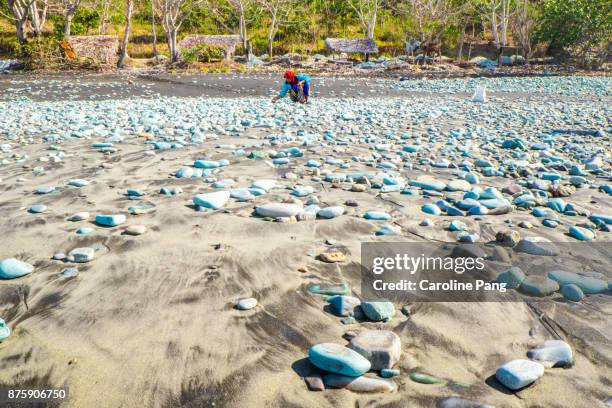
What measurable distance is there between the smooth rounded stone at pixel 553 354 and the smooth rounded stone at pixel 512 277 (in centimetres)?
45

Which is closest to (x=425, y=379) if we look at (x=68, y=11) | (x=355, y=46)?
(x=68, y=11)

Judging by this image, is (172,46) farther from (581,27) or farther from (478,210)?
(478,210)

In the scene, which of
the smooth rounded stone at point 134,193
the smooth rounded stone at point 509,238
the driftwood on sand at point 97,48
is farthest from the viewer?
the driftwood on sand at point 97,48

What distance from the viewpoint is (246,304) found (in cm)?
174

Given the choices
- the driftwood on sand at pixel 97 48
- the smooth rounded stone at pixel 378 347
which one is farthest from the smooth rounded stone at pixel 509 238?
the driftwood on sand at pixel 97 48

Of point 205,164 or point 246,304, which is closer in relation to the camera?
point 246,304

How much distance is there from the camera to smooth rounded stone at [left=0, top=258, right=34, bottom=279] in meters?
1.93

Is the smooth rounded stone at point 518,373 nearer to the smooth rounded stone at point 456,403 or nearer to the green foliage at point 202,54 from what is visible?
the smooth rounded stone at point 456,403

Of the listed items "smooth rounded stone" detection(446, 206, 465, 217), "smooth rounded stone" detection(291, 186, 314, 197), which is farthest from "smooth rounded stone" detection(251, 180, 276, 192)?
"smooth rounded stone" detection(446, 206, 465, 217)

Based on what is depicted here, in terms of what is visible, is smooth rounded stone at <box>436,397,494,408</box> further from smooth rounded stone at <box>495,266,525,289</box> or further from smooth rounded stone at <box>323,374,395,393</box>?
smooth rounded stone at <box>495,266,525,289</box>

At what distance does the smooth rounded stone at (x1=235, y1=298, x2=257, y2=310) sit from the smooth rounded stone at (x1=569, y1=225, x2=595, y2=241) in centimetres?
200

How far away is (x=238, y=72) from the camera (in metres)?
20.4

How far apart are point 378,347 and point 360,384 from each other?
0.16 metres

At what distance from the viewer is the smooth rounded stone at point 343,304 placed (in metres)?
1.70
